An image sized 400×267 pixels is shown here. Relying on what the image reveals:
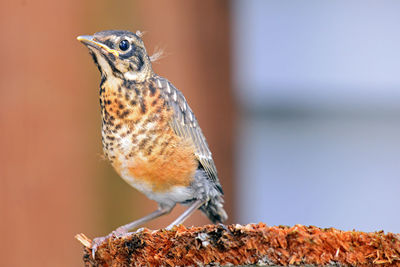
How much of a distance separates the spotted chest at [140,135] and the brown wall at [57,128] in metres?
0.76

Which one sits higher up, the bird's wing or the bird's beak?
the bird's beak

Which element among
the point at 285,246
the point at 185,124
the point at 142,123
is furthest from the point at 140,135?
the point at 285,246

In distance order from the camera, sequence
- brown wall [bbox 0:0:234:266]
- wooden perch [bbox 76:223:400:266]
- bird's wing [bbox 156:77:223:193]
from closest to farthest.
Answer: wooden perch [bbox 76:223:400:266]
bird's wing [bbox 156:77:223:193]
brown wall [bbox 0:0:234:266]

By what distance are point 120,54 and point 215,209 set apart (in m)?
0.78

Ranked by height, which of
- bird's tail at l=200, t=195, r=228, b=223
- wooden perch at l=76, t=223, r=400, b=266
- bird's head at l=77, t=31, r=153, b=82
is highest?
bird's head at l=77, t=31, r=153, b=82

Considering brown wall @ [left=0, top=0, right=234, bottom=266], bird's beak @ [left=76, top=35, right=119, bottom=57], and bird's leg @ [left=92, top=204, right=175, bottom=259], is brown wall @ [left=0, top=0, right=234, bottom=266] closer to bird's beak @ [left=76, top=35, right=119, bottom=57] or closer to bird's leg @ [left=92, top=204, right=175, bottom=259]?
bird's leg @ [left=92, top=204, right=175, bottom=259]

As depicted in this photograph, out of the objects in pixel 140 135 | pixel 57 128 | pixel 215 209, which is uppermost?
pixel 140 135

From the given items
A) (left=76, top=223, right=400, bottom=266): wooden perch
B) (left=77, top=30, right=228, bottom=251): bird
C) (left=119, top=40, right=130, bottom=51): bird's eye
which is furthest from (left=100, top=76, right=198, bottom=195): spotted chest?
(left=76, top=223, right=400, bottom=266): wooden perch

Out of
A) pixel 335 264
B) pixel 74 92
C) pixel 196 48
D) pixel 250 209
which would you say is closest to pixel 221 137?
pixel 196 48

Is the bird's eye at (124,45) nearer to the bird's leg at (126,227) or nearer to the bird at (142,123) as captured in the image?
the bird at (142,123)

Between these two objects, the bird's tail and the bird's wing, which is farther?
the bird's tail

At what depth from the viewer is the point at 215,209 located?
2.61 meters

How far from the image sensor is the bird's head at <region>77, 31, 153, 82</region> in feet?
6.75

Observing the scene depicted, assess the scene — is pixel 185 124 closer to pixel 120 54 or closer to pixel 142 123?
pixel 142 123
